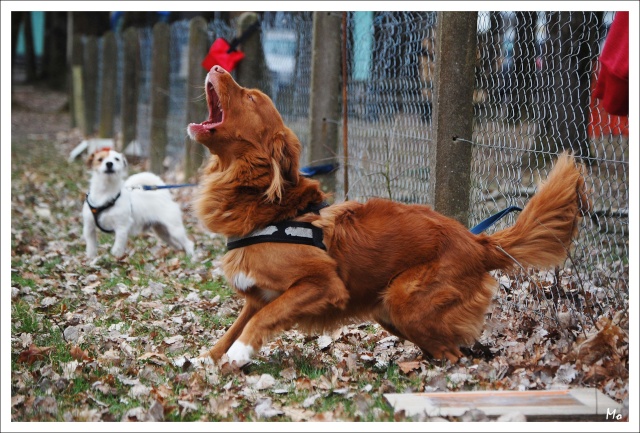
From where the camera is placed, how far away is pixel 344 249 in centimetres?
420

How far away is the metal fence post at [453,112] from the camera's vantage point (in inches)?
191

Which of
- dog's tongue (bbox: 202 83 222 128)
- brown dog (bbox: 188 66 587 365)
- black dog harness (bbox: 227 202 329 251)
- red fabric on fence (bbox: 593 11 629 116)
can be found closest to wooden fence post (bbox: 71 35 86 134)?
dog's tongue (bbox: 202 83 222 128)

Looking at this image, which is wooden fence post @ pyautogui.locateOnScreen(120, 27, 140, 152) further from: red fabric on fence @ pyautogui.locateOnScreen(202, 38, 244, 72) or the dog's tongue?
the dog's tongue

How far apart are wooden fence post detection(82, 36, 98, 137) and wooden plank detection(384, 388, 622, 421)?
676 inches

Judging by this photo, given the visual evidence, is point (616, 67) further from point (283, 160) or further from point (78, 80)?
point (78, 80)

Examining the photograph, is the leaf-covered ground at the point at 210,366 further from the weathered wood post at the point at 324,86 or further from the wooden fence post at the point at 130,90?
the wooden fence post at the point at 130,90

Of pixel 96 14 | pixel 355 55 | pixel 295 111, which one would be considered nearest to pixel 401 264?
pixel 355 55

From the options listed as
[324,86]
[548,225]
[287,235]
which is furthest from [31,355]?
[324,86]

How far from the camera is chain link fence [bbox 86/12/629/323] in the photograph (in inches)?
191

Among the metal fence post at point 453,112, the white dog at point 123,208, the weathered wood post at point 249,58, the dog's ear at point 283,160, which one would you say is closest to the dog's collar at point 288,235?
the dog's ear at point 283,160

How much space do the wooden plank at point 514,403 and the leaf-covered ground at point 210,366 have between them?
6 cm

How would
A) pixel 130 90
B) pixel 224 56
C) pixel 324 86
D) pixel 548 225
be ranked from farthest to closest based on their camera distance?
pixel 130 90 < pixel 224 56 < pixel 324 86 < pixel 548 225

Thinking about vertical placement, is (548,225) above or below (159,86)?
below

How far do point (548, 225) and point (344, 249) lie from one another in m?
1.10
